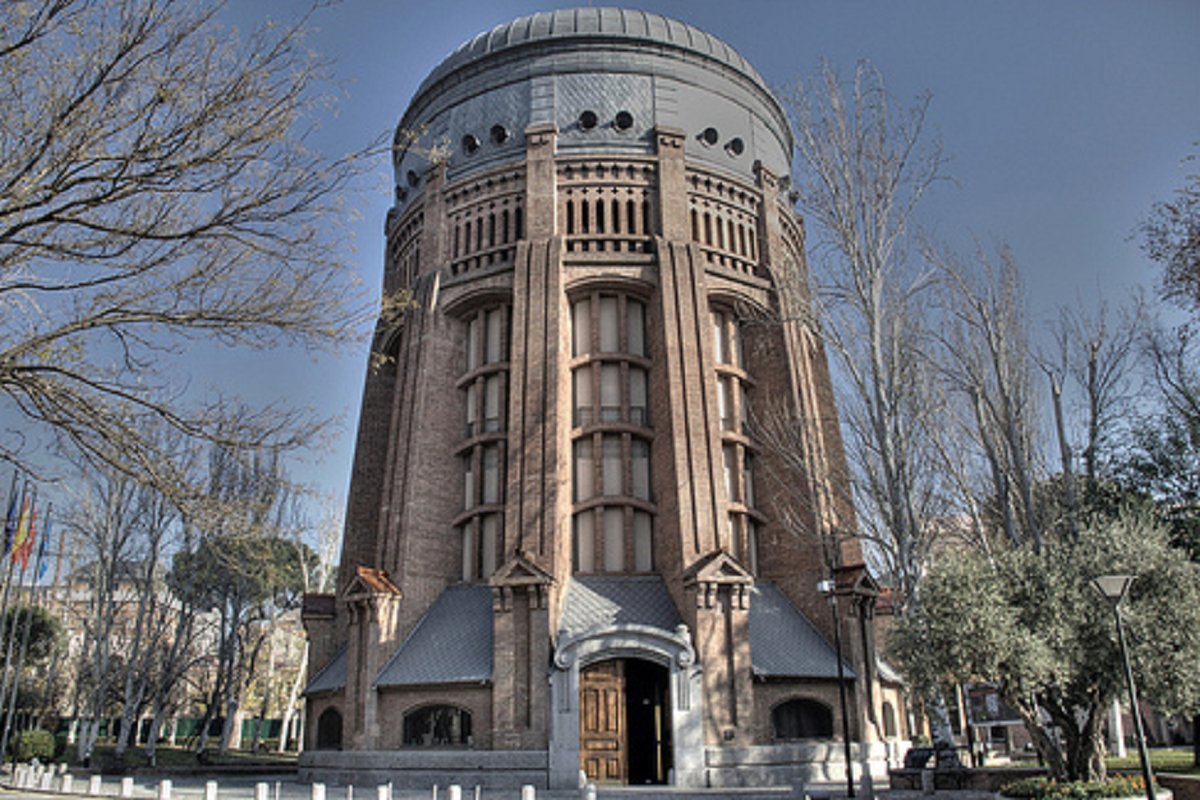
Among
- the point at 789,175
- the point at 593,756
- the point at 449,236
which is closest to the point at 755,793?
the point at 593,756

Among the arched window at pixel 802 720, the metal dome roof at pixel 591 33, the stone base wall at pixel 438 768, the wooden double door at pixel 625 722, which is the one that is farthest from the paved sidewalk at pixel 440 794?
the metal dome roof at pixel 591 33

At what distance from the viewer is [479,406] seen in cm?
2975

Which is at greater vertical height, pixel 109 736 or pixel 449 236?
pixel 449 236

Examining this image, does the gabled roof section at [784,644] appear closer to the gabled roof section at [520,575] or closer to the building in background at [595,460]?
the building in background at [595,460]

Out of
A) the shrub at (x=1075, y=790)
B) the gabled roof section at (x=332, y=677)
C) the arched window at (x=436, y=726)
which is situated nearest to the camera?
the shrub at (x=1075, y=790)

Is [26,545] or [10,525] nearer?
[10,525]

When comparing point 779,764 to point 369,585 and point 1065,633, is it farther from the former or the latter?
point 369,585

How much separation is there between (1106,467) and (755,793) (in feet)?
59.7

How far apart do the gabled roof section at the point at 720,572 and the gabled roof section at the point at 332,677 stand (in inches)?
421

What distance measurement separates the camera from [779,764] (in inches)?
898

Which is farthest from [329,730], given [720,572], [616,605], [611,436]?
[720,572]

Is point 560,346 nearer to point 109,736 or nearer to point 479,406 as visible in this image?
point 479,406

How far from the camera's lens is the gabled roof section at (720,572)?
23734mm

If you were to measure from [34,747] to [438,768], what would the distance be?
58.9 feet
